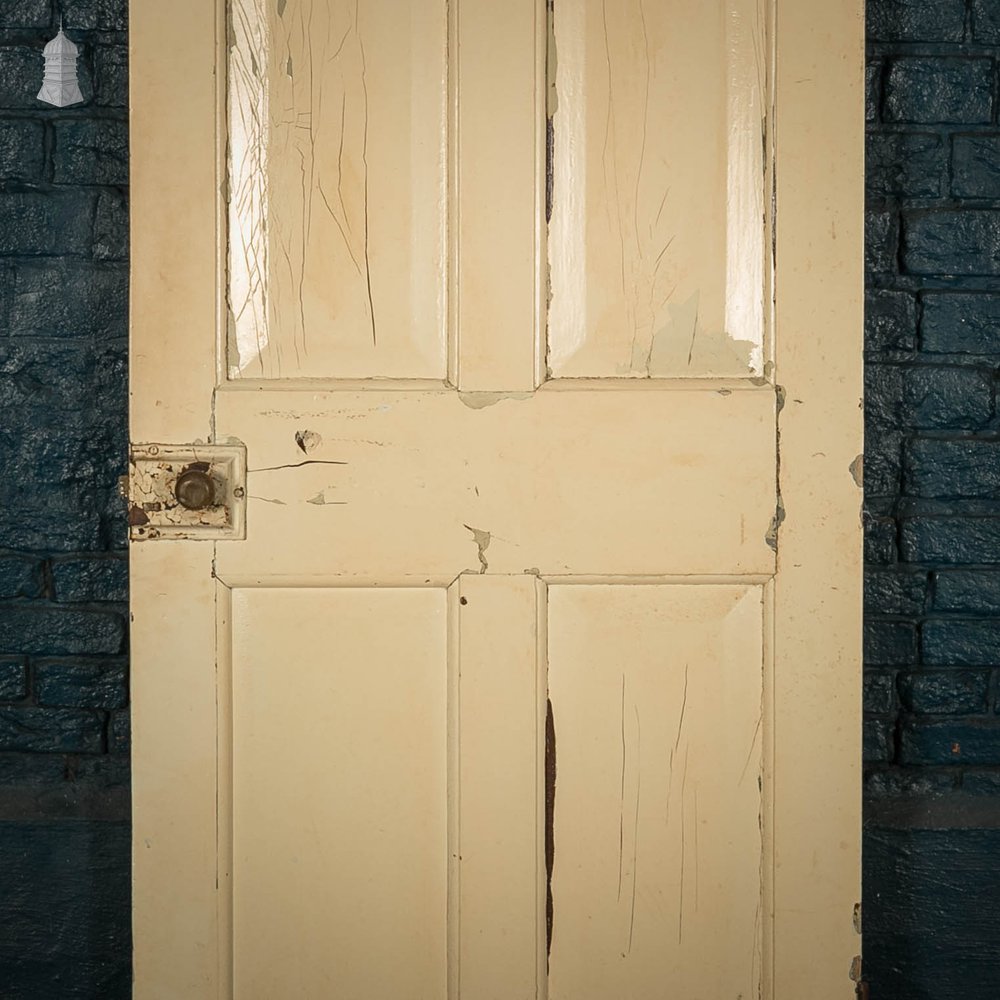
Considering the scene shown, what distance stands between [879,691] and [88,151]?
152 centimetres

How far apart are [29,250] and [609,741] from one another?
1155mm

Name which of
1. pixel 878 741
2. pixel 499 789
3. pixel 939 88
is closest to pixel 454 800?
pixel 499 789

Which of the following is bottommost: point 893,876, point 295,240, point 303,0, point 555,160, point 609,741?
point 893,876

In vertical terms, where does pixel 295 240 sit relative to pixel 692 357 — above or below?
above

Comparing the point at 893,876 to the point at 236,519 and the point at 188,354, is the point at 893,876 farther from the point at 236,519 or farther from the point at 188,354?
the point at 188,354

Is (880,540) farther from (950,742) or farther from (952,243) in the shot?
(952,243)

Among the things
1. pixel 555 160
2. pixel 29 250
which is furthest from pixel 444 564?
pixel 29 250

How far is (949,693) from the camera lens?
139 cm

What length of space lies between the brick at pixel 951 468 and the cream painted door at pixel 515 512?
0.33 meters

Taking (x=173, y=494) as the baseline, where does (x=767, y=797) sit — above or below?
below

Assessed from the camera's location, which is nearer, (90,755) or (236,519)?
(236,519)

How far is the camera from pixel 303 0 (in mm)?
1110

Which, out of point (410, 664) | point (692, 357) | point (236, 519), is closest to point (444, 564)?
point (410, 664)

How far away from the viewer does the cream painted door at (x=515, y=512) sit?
1.11 metres
